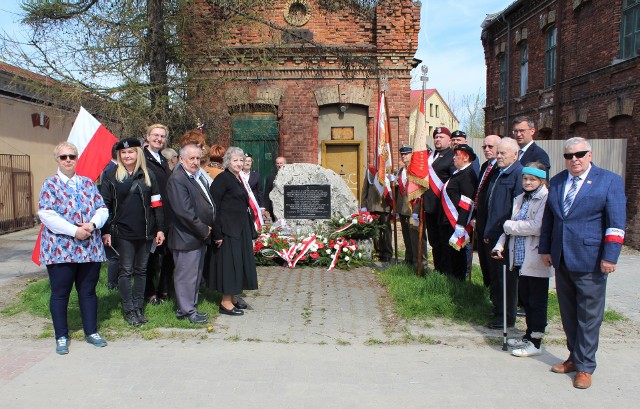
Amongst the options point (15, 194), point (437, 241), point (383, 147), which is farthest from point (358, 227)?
point (15, 194)

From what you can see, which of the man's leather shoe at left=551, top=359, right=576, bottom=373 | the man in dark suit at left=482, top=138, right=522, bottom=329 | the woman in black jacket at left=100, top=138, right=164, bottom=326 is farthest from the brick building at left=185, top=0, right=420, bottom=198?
the man's leather shoe at left=551, top=359, right=576, bottom=373

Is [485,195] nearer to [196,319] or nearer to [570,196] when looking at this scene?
[570,196]

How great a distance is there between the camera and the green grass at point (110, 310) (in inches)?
Result: 221

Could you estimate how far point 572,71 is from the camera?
1673 cm

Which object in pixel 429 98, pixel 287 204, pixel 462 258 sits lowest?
pixel 462 258

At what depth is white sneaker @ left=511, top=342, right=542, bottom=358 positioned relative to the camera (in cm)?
494

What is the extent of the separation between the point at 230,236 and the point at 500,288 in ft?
9.85

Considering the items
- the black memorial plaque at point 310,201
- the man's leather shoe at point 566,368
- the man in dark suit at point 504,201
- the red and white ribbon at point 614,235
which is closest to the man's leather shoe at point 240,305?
the man in dark suit at point 504,201

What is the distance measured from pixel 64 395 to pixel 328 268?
17.1 ft

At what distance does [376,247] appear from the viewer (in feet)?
32.6

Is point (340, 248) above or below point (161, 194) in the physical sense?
below

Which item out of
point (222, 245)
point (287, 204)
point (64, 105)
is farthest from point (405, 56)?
point (222, 245)

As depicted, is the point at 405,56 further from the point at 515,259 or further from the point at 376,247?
the point at 515,259

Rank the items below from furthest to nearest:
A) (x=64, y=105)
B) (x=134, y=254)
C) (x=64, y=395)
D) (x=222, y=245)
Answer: (x=64, y=105) → (x=222, y=245) → (x=134, y=254) → (x=64, y=395)
